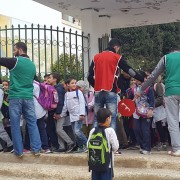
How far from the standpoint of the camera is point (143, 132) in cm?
704

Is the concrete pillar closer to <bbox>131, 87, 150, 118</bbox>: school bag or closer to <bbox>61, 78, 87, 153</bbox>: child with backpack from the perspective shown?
<bbox>61, 78, 87, 153</bbox>: child with backpack

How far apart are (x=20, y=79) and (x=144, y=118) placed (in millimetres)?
2206

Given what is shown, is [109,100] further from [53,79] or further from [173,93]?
[53,79]

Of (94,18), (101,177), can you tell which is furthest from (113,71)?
(94,18)

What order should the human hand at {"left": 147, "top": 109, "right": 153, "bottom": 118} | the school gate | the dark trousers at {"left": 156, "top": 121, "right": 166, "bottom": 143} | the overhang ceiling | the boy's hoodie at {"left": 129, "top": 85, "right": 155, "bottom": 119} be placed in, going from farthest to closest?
the overhang ceiling, the school gate, the dark trousers at {"left": 156, "top": 121, "right": 166, "bottom": 143}, the boy's hoodie at {"left": 129, "top": 85, "right": 155, "bottom": 119}, the human hand at {"left": 147, "top": 109, "right": 153, "bottom": 118}

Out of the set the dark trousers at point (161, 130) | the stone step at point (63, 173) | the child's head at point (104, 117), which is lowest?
the stone step at point (63, 173)

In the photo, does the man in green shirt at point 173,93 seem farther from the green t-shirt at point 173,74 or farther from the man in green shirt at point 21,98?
the man in green shirt at point 21,98

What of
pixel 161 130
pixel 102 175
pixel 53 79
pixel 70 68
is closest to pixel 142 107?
pixel 161 130

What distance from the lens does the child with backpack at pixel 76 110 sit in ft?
23.6

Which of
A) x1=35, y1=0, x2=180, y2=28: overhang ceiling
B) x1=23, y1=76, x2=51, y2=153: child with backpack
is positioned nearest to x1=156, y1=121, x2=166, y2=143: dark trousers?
x1=23, y1=76, x2=51, y2=153: child with backpack

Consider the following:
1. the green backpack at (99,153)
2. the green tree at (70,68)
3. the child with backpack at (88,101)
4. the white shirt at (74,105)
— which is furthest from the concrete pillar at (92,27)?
the green backpack at (99,153)

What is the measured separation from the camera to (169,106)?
21.7 ft

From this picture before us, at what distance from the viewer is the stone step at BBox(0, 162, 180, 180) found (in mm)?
5887

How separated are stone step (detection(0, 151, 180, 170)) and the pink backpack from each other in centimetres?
90
